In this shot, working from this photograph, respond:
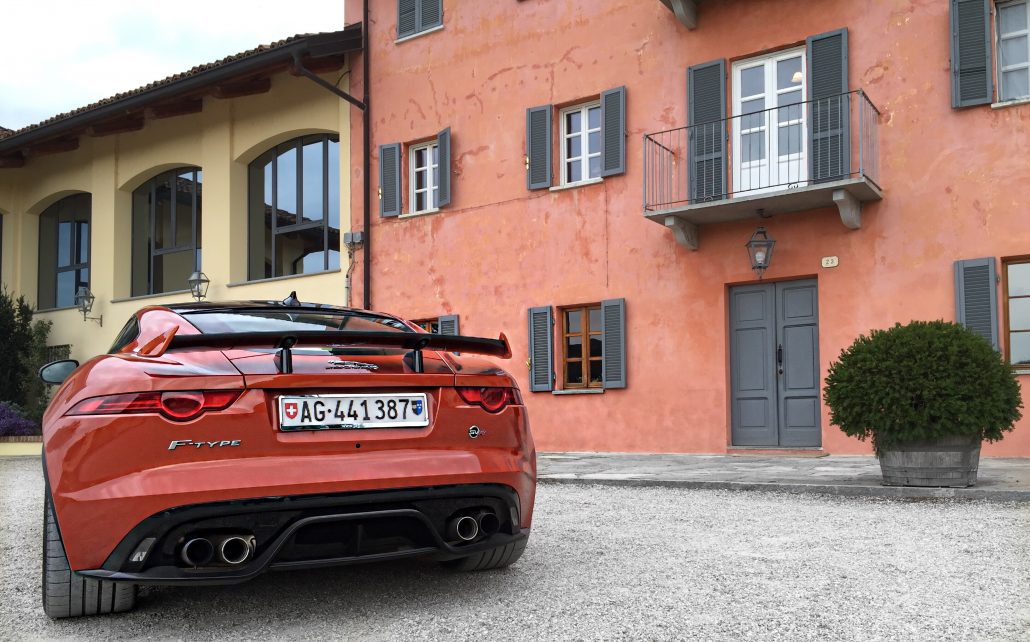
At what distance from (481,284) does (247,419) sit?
12487 mm

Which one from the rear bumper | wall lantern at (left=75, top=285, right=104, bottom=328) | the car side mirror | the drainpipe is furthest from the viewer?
wall lantern at (left=75, top=285, right=104, bottom=328)

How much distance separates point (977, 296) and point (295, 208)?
1292 centimetres

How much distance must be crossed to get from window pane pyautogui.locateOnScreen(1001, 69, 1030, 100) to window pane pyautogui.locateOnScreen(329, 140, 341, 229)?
11.5 meters

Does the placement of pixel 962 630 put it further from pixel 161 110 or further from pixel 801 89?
pixel 161 110

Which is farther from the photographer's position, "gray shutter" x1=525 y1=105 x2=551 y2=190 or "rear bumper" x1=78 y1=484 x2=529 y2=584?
"gray shutter" x1=525 y1=105 x2=551 y2=190

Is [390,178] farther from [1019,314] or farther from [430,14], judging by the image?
[1019,314]

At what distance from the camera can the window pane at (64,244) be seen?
2412 centimetres

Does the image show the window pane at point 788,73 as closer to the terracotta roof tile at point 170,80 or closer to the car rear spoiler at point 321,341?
the terracotta roof tile at point 170,80

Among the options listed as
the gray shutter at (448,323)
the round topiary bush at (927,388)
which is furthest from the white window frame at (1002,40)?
the gray shutter at (448,323)

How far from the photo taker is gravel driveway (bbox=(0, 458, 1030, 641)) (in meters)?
3.37

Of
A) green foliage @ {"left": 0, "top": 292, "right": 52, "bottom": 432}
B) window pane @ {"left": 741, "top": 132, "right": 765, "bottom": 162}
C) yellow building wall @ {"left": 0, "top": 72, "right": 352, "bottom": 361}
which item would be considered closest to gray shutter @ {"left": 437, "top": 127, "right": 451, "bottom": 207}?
yellow building wall @ {"left": 0, "top": 72, "right": 352, "bottom": 361}

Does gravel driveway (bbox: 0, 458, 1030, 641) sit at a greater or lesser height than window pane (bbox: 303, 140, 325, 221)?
lesser

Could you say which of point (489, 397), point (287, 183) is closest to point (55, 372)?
point (489, 397)

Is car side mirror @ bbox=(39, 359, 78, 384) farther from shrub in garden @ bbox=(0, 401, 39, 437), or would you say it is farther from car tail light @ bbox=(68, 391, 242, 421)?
shrub in garden @ bbox=(0, 401, 39, 437)
